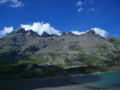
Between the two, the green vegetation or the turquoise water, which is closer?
the turquoise water

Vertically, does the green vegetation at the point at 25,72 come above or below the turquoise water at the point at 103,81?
above

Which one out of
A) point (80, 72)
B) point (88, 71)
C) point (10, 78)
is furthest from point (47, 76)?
point (88, 71)

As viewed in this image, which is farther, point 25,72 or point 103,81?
point 25,72

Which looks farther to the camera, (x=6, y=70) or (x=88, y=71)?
(x=88, y=71)

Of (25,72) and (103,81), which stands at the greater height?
(25,72)

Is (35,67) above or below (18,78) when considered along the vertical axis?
above

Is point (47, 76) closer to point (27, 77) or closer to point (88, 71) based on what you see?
point (27, 77)

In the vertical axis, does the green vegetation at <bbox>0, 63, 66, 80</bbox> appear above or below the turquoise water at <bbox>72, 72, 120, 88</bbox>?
above

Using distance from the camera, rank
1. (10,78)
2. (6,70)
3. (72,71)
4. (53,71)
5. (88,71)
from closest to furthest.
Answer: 1. (10,78)
2. (6,70)
3. (53,71)
4. (72,71)
5. (88,71)

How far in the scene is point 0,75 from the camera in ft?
419

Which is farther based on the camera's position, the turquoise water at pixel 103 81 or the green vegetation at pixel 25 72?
the green vegetation at pixel 25 72

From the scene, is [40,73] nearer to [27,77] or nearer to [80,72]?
[27,77]

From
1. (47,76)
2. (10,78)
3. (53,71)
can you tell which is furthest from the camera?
(53,71)

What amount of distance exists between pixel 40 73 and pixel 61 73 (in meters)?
31.2
